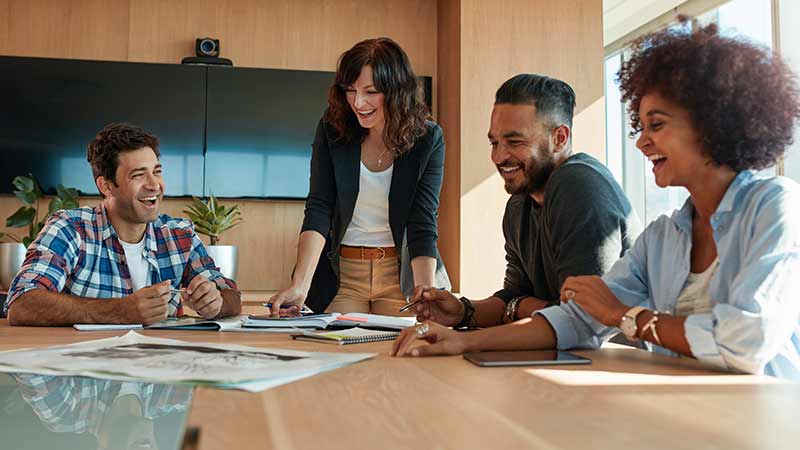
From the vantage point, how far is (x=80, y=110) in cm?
451

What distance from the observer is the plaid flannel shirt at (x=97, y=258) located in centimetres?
195

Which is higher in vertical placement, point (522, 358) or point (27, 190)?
point (27, 190)

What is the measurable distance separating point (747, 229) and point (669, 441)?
0.64m

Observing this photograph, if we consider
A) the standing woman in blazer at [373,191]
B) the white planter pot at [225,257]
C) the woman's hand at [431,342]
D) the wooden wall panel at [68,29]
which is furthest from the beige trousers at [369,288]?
the wooden wall panel at [68,29]

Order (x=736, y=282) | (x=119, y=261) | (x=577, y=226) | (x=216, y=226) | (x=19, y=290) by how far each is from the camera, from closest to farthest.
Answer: (x=736, y=282), (x=577, y=226), (x=19, y=290), (x=119, y=261), (x=216, y=226)

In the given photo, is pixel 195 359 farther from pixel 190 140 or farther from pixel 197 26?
pixel 197 26

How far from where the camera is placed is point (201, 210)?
14.2 ft

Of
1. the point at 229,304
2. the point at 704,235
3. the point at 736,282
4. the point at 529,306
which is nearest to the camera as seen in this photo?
Answer: the point at 736,282

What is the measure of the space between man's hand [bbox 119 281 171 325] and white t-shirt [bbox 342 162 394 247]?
0.71m

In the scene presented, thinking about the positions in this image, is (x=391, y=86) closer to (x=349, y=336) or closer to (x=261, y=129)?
(x=349, y=336)

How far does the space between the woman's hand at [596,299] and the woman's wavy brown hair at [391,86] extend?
105 cm

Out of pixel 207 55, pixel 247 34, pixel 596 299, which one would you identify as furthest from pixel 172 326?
pixel 247 34

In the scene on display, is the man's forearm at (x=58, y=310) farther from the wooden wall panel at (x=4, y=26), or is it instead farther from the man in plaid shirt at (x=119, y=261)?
the wooden wall panel at (x=4, y=26)

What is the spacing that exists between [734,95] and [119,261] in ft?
5.38
